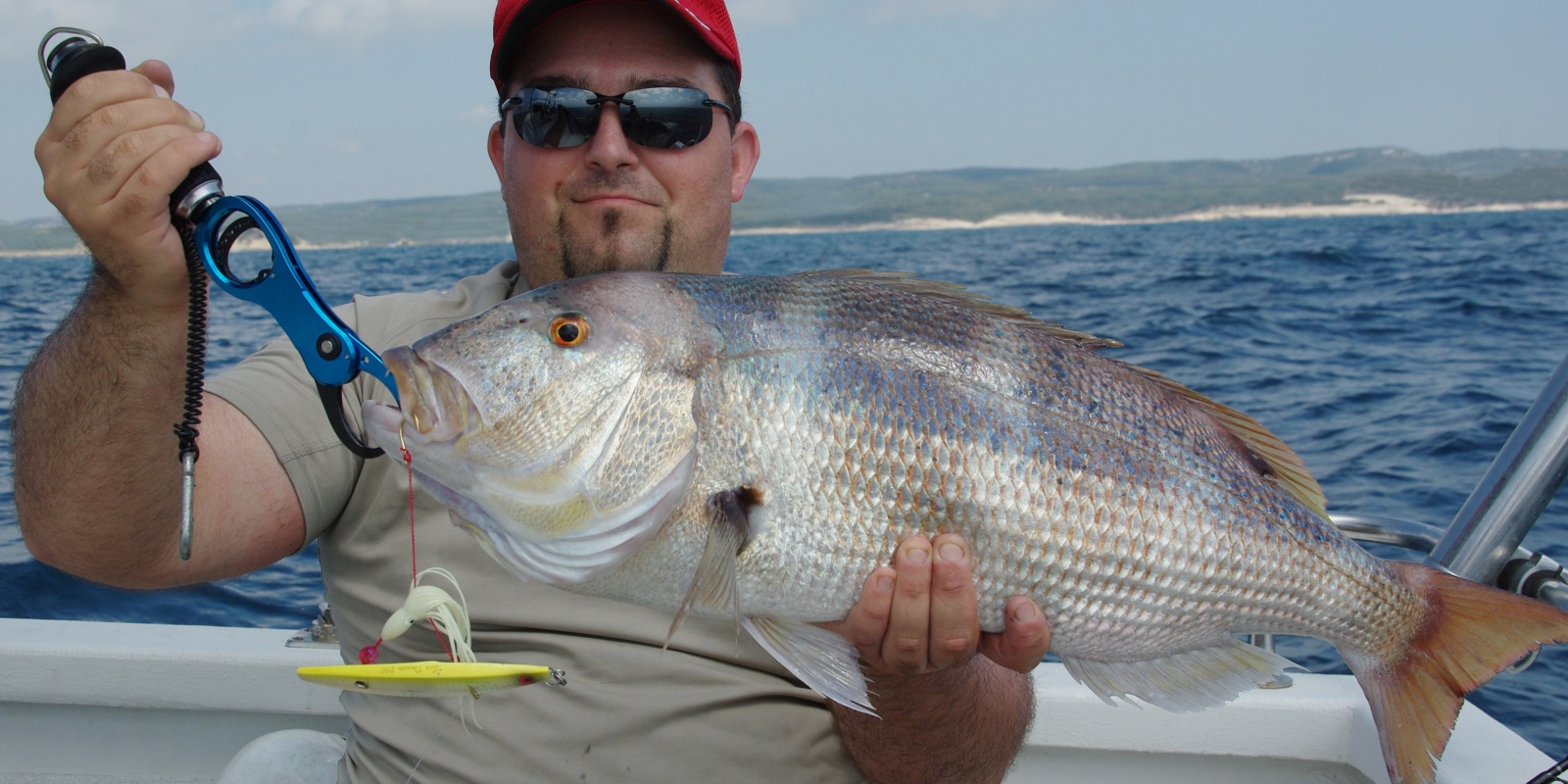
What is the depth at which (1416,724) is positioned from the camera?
2.02 meters

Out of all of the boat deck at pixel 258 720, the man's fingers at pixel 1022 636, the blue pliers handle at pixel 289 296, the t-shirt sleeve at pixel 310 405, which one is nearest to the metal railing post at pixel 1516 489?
the boat deck at pixel 258 720

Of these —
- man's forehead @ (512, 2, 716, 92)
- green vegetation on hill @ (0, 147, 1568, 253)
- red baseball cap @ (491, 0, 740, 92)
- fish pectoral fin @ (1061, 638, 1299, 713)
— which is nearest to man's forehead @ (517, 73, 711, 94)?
man's forehead @ (512, 2, 716, 92)

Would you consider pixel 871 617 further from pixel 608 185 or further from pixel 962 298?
pixel 608 185

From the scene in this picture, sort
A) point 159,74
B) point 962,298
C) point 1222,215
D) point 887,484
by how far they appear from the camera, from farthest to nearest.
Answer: point 1222,215 < point 962,298 < point 887,484 < point 159,74

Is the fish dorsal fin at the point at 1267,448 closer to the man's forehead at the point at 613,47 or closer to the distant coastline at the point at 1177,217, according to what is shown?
the man's forehead at the point at 613,47

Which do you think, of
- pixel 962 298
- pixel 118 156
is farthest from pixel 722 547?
pixel 118 156

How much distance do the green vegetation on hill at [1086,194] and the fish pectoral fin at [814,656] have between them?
87475 mm

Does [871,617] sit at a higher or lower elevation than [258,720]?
higher

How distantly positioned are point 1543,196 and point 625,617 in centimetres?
14689

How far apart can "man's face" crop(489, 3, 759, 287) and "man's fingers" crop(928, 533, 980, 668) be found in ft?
4.83

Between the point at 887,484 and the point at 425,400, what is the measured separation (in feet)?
2.64

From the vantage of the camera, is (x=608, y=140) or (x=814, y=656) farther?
(x=608, y=140)

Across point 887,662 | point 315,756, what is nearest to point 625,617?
point 887,662

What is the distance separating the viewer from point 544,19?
2.88 meters
